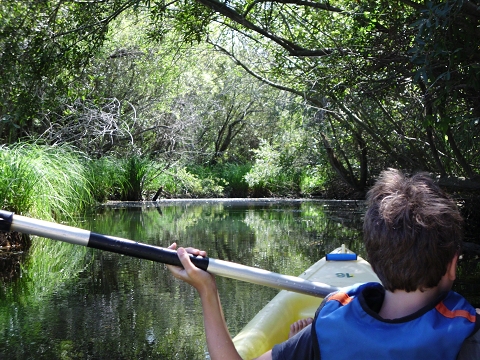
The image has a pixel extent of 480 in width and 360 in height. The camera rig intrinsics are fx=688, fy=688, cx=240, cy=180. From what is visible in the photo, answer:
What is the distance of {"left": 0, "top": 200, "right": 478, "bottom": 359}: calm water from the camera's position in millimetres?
3883

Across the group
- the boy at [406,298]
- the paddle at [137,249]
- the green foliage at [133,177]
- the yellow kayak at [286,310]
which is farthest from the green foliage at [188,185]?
the boy at [406,298]

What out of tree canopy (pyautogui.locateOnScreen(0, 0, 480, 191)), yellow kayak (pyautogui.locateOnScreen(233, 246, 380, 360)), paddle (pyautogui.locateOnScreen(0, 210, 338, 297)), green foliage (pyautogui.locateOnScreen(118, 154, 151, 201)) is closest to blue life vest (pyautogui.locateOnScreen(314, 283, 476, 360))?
paddle (pyautogui.locateOnScreen(0, 210, 338, 297))

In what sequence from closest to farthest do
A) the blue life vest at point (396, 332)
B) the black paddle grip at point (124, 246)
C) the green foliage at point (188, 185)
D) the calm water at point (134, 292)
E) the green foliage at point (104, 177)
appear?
the blue life vest at point (396, 332) → the black paddle grip at point (124, 246) → the calm water at point (134, 292) → the green foliage at point (104, 177) → the green foliage at point (188, 185)

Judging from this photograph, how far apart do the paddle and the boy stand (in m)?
0.48

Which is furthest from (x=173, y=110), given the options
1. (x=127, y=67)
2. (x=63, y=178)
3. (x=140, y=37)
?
(x=63, y=178)

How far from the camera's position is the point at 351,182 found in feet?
49.6

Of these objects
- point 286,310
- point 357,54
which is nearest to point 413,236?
point 286,310

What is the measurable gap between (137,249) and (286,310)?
60.1 inches

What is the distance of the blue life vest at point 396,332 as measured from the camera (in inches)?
50.9

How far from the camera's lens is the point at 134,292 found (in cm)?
522

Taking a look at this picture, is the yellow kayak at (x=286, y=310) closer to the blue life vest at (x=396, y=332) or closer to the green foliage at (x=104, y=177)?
the blue life vest at (x=396, y=332)

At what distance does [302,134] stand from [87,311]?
11.7 m

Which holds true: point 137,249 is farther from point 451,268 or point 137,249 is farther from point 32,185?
point 32,185

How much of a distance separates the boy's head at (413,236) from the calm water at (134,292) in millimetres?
→ 2458
